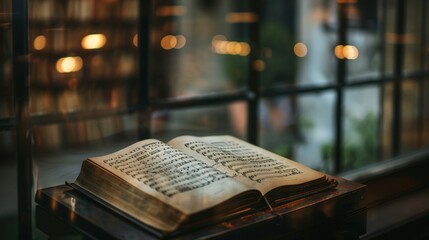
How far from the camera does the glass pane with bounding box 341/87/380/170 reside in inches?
159

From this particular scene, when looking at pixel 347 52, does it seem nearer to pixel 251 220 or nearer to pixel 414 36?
pixel 414 36

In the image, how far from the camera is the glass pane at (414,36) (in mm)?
4281

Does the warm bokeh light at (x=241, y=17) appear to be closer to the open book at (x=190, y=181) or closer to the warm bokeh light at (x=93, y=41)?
the warm bokeh light at (x=93, y=41)

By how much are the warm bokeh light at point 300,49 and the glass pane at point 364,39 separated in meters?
0.33

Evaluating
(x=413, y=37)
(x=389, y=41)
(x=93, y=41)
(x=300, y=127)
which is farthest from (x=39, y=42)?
(x=413, y=37)

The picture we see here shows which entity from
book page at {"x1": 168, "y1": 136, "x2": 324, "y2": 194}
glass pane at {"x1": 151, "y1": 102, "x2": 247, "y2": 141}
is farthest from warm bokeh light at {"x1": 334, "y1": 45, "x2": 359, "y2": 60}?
book page at {"x1": 168, "y1": 136, "x2": 324, "y2": 194}

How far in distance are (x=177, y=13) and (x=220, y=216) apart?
2546mm

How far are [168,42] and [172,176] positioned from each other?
2396mm

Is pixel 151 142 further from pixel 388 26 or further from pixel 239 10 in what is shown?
pixel 388 26

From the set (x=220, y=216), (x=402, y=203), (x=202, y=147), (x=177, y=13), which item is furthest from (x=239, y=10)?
(x=220, y=216)

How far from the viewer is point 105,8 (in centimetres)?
312

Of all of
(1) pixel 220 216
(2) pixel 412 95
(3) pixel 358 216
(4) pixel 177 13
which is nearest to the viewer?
(1) pixel 220 216

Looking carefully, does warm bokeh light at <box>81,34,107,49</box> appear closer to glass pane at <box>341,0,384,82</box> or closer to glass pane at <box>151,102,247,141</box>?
glass pane at <box>151,102,247,141</box>

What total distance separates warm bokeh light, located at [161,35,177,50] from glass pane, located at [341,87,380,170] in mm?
1119
